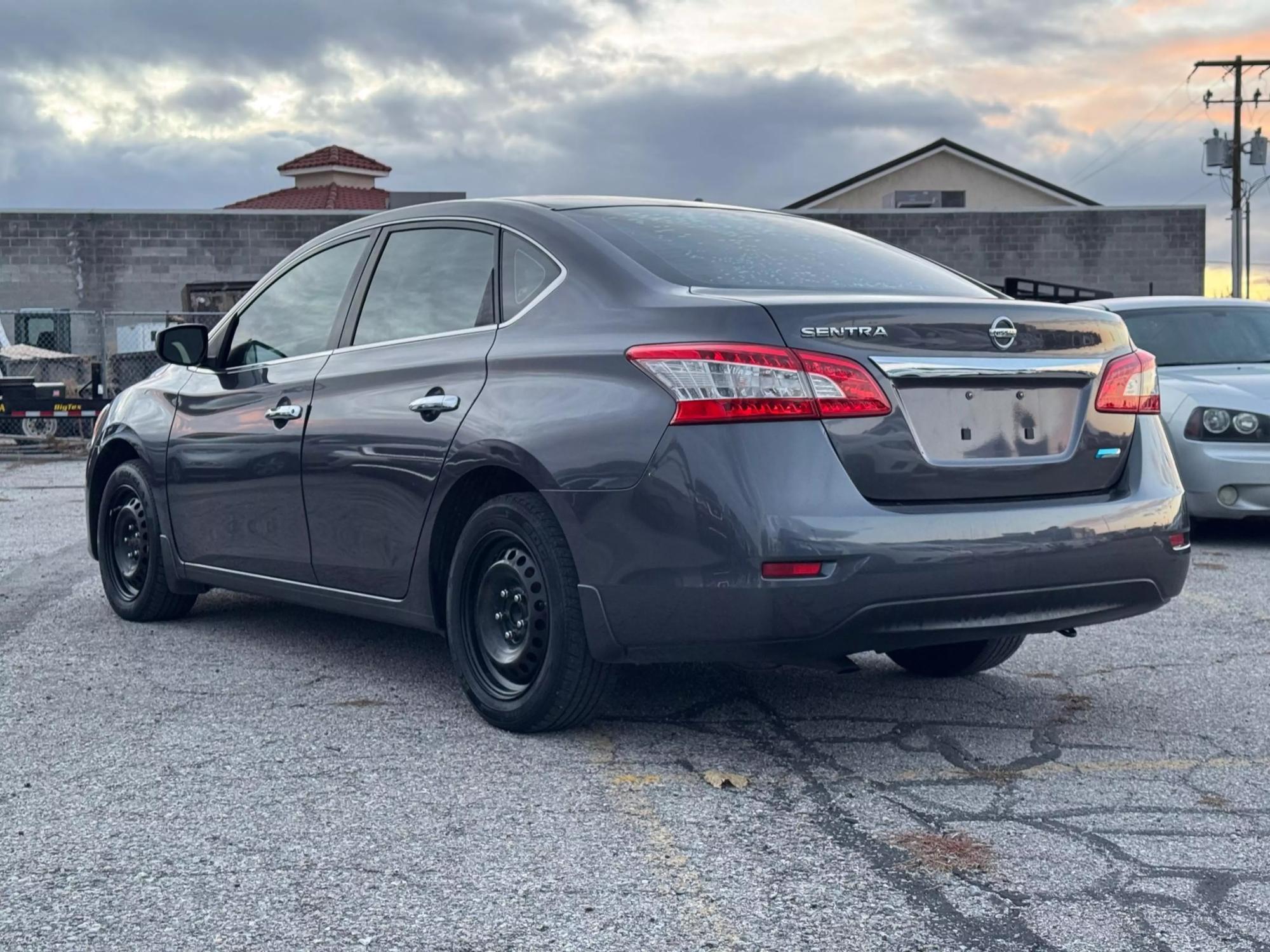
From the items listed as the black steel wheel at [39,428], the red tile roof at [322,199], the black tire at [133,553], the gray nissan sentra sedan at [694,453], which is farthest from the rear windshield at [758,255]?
the red tile roof at [322,199]

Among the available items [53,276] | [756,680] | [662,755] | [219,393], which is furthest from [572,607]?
[53,276]

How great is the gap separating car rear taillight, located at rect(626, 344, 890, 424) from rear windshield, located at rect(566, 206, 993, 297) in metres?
0.48

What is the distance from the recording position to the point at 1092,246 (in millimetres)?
31766

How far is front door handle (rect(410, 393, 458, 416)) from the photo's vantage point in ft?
15.3

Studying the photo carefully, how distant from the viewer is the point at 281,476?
552 cm

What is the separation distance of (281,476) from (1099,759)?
2942mm

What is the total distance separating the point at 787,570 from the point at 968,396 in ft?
2.37

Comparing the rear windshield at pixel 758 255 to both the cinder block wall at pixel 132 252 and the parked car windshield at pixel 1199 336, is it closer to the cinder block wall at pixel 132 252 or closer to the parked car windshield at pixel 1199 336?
the parked car windshield at pixel 1199 336

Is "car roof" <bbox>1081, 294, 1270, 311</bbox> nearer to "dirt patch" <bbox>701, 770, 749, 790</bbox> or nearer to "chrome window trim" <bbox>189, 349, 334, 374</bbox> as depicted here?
"chrome window trim" <bbox>189, 349, 334, 374</bbox>

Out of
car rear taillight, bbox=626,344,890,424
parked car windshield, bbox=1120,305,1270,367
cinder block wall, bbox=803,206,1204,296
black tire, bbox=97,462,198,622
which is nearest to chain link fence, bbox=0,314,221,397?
black tire, bbox=97,462,198,622

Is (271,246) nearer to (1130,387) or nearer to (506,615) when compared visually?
(506,615)

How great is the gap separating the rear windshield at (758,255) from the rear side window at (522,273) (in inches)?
7.5

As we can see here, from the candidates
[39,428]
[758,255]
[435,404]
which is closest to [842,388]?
[758,255]

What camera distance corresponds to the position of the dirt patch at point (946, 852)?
11.1ft
